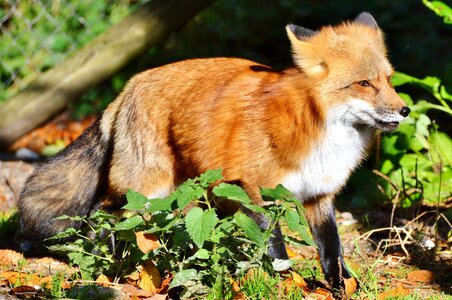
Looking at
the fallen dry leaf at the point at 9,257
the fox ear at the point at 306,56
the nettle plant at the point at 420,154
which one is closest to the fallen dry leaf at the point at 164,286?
the fallen dry leaf at the point at 9,257

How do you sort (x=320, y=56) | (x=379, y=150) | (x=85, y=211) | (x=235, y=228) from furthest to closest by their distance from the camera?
(x=379, y=150) < (x=85, y=211) < (x=320, y=56) < (x=235, y=228)

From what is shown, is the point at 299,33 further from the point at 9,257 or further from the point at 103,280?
the point at 9,257

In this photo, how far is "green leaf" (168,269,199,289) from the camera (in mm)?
4070

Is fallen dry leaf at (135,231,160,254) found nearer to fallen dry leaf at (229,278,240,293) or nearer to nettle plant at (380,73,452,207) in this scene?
fallen dry leaf at (229,278,240,293)

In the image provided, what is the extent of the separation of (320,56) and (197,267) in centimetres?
140

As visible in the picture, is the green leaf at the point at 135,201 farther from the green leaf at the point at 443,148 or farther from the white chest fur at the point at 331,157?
the green leaf at the point at 443,148

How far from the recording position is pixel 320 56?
4523 mm

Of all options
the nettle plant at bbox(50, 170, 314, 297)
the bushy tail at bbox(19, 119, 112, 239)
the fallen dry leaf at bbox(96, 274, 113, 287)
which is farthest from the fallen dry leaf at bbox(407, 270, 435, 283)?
the bushy tail at bbox(19, 119, 112, 239)

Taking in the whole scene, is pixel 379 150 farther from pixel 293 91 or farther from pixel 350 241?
pixel 293 91

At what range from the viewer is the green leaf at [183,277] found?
407cm

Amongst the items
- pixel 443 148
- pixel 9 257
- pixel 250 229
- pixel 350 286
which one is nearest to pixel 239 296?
pixel 250 229

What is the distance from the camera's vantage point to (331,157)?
179 inches

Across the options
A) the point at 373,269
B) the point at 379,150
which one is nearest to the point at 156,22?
the point at 379,150

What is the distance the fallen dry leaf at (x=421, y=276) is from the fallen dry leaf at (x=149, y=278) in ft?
5.29
